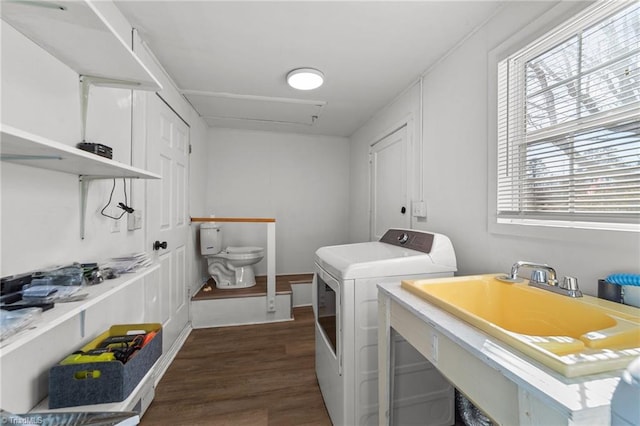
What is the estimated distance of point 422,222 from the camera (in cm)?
201

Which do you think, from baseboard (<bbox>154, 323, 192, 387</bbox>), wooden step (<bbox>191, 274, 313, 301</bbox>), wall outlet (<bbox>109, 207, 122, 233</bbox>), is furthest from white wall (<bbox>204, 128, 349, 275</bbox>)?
wall outlet (<bbox>109, 207, 122, 233</bbox>)

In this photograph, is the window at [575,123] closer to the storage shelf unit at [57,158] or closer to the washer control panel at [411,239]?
the washer control panel at [411,239]

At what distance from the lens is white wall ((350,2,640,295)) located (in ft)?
3.22

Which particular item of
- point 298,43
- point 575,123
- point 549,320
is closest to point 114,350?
point 549,320

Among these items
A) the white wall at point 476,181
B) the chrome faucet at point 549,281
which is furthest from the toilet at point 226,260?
the chrome faucet at point 549,281

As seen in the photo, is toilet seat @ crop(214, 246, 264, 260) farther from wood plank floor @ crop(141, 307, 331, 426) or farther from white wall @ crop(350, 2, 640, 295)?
white wall @ crop(350, 2, 640, 295)

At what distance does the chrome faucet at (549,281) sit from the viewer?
0.91m

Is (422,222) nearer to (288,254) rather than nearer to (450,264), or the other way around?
(450,264)

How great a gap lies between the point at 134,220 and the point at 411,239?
1.75 metres

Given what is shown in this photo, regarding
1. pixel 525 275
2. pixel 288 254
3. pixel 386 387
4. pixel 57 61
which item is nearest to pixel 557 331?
pixel 525 275

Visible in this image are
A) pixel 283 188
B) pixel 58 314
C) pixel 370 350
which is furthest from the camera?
pixel 283 188

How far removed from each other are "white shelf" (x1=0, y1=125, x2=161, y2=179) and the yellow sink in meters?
1.21

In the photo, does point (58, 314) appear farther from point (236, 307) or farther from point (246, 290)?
point (246, 290)

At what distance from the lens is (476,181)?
59.4 inches
